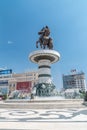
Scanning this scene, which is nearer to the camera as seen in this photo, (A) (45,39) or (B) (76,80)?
(A) (45,39)

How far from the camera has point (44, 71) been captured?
78.7ft

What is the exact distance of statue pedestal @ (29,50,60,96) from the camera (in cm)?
2347

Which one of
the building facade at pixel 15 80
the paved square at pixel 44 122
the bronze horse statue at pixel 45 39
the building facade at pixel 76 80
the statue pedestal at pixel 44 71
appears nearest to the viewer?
the paved square at pixel 44 122

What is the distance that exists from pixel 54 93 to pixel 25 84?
6186 cm

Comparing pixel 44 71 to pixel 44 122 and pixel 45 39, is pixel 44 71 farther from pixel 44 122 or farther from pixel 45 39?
pixel 44 122

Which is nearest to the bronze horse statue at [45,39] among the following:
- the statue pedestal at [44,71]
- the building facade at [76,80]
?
the statue pedestal at [44,71]

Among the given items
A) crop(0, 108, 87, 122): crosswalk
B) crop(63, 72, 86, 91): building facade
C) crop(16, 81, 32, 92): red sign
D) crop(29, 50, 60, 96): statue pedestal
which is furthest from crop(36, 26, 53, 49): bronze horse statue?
crop(63, 72, 86, 91): building facade

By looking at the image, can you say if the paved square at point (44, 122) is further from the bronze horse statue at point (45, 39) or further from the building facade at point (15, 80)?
the building facade at point (15, 80)

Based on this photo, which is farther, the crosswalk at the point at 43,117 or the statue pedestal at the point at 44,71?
the statue pedestal at the point at 44,71

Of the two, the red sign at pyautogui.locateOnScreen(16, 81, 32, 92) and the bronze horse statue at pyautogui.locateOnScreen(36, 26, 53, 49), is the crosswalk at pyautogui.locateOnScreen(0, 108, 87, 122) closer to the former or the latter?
the bronze horse statue at pyautogui.locateOnScreen(36, 26, 53, 49)

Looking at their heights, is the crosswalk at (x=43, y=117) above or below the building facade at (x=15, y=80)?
below

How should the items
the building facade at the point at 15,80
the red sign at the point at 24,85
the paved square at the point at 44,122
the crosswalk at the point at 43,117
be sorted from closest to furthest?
1. the paved square at the point at 44,122
2. the crosswalk at the point at 43,117
3. the red sign at the point at 24,85
4. the building facade at the point at 15,80

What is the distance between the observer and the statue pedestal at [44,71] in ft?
77.0

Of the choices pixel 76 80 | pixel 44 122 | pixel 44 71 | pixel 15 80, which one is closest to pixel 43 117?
pixel 44 122
